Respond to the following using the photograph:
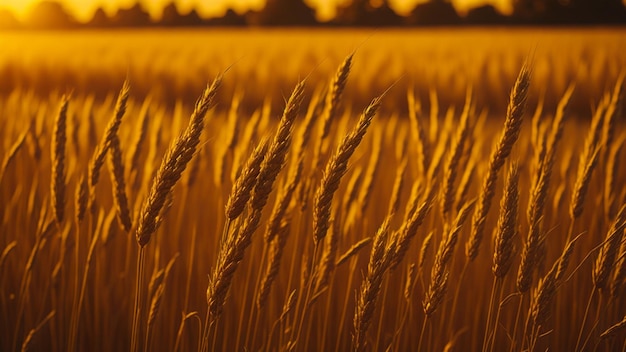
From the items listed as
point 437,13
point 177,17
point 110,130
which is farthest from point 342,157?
point 177,17

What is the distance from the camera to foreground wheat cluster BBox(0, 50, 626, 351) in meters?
0.93

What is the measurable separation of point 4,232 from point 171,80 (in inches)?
240

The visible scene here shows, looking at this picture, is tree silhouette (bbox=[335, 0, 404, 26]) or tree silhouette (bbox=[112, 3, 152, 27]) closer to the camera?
tree silhouette (bbox=[335, 0, 404, 26])

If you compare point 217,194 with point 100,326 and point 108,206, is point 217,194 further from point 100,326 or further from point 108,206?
point 100,326

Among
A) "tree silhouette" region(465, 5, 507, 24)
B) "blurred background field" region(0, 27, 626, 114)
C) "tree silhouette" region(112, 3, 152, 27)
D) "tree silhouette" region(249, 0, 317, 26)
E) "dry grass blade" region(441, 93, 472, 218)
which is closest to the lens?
"dry grass blade" region(441, 93, 472, 218)

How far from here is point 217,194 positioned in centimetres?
197

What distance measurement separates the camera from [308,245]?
4.84 feet

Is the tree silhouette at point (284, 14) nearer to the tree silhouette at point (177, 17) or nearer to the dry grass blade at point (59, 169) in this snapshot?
the tree silhouette at point (177, 17)

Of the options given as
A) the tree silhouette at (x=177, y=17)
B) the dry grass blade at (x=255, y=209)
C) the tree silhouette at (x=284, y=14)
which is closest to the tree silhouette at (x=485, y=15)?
the tree silhouette at (x=284, y=14)

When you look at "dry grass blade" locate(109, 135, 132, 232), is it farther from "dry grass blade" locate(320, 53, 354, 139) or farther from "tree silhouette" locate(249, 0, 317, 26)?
"tree silhouette" locate(249, 0, 317, 26)

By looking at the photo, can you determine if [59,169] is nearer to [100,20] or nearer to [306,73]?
[306,73]

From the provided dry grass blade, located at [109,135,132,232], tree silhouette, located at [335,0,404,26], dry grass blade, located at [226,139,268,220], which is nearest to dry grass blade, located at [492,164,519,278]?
dry grass blade, located at [226,139,268,220]

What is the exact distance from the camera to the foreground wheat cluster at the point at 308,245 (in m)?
A: 0.93

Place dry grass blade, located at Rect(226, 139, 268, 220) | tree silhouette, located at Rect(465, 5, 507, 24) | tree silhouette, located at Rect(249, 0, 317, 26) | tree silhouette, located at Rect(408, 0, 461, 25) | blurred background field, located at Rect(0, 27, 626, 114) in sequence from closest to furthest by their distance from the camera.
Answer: dry grass blade, located at Rect(226, 139, 268, 220) < blurred background field, located at Rect(0, 27, 626, 114) < tree silhouette, located at Rect(465, 5, 507, 24) < tree silhouette, located at Rect(408, 0, 461, 25) < tree silhouette, located at Rect(249, 0, 317, 26)
